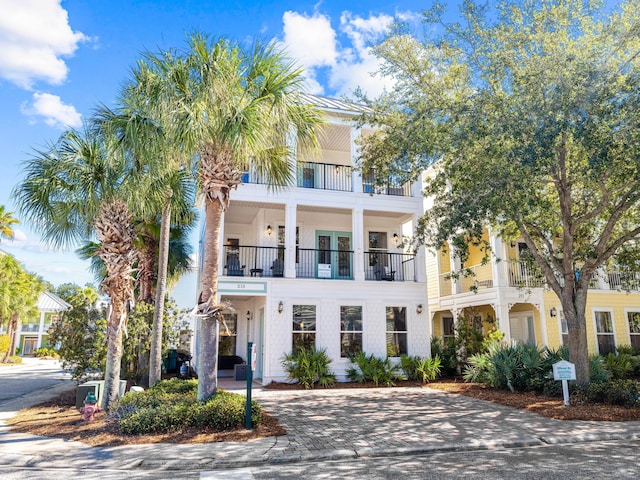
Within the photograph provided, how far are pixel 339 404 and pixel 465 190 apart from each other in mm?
6187

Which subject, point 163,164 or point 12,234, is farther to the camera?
point 12,234

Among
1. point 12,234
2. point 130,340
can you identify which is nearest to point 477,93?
point 130,340

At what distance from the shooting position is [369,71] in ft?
41.8

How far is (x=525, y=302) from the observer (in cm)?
1669

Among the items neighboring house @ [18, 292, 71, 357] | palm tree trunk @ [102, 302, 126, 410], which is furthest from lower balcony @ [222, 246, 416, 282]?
neighboring house @ [18, 292, 71, 357]

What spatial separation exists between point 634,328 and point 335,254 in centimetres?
1339

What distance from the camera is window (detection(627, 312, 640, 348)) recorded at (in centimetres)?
1862

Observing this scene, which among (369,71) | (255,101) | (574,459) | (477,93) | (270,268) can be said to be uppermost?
(369,71)

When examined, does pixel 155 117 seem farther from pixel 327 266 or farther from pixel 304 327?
pixel 327 266

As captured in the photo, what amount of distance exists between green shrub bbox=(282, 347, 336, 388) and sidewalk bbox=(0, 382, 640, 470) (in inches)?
113

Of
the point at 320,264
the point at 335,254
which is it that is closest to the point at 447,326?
the point at 335,254

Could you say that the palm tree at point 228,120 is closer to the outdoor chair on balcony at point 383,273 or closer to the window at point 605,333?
the outdoor chair on balcony at point 383,273

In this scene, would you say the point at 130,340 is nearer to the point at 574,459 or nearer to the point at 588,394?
the point at 574,459

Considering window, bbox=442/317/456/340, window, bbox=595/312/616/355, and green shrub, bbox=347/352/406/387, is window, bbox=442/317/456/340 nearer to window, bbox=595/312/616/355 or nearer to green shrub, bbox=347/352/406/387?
window, bbox=595/312/616/355
